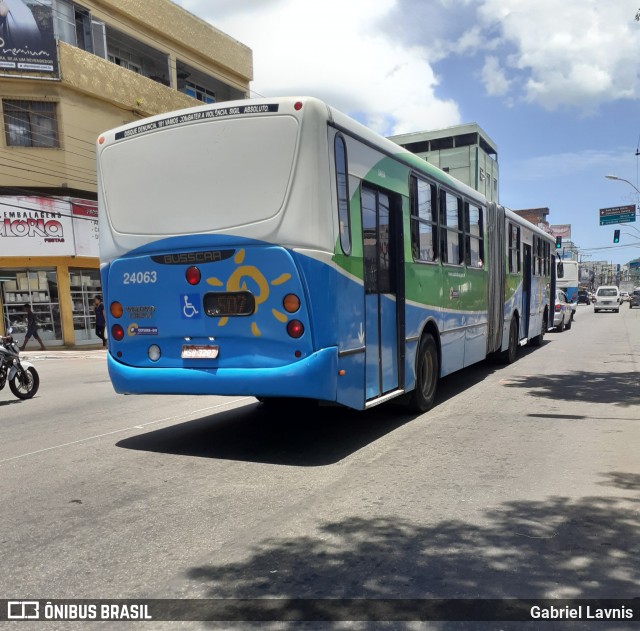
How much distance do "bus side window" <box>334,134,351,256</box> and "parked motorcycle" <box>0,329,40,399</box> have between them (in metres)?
6.98

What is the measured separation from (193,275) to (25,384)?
→ 6.01 m

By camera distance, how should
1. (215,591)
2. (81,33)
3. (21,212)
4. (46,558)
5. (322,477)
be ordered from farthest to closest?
(81,33) < (21,212) < (322,477) < (46,558) < (215,591)

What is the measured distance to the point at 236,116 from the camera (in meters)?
5.45

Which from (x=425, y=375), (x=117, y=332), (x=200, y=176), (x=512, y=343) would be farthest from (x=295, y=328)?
(x=512, y=343)

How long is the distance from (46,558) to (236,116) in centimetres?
395

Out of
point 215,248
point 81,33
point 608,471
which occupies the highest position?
point 81,33

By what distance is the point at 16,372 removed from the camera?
32.1ft

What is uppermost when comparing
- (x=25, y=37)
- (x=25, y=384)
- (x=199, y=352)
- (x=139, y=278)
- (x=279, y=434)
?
(x=25, y=37)

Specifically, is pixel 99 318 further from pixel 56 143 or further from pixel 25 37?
pixel 25 37

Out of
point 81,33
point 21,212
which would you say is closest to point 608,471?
point 21,212

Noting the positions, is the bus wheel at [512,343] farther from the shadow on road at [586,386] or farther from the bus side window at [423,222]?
the bus side window at [423,222]

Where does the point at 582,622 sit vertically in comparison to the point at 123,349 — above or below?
below

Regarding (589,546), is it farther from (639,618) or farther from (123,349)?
(123,349)

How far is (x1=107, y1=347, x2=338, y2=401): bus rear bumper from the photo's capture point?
5223mm
